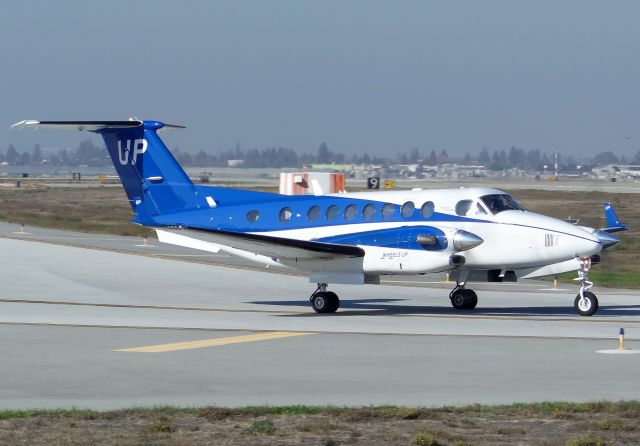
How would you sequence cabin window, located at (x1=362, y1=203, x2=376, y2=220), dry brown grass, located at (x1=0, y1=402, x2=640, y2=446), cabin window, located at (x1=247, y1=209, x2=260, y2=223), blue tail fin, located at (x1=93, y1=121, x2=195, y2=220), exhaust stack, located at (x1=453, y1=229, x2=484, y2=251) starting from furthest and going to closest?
blue tail fin, located at (x1=93, y1=121, x2=195, y2=220) → cabin window, located at (x1=247, y1=209, x2=260, y2=223) → cabin window, located at (x1=362, y1=203, x2=376, y2=220) → exhaust stack, located at (x1=453, y1=229, x2=484, y2=251) → dry brown grass, located at (x1=0, y1=402, x2=640, y2=446)

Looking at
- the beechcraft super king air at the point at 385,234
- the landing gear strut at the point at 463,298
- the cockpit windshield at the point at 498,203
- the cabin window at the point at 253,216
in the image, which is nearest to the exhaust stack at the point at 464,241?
the beechcraft super king air at the point at 385,234

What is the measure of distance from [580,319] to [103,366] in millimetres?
11211

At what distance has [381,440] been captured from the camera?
39.3 feet

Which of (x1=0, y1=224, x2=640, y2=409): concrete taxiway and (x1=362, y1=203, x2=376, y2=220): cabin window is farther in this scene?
(x1=362, y1=203, x2=376, y2=220): cabin window

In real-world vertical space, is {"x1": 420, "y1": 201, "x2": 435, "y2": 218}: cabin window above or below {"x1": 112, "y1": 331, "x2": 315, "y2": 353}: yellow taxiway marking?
above

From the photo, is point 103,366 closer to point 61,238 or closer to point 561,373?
point 561,373

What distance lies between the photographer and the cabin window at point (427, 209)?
Answer: 25.3 metres

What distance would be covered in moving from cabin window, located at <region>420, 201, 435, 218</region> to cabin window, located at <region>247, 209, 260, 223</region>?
4152 millimetres

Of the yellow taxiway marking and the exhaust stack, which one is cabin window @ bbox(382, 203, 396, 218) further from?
the yellow taxiway marking

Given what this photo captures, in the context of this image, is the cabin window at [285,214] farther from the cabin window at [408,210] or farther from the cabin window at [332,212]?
the cabin window at [408,210]

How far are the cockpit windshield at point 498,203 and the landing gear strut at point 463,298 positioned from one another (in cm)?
213

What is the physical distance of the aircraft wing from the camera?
82.4 feet

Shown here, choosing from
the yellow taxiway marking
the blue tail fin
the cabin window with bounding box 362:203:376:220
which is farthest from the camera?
the blue tail fin

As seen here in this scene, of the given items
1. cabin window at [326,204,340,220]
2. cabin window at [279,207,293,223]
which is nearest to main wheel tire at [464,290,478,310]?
cabin window at [326,204,340,220]
